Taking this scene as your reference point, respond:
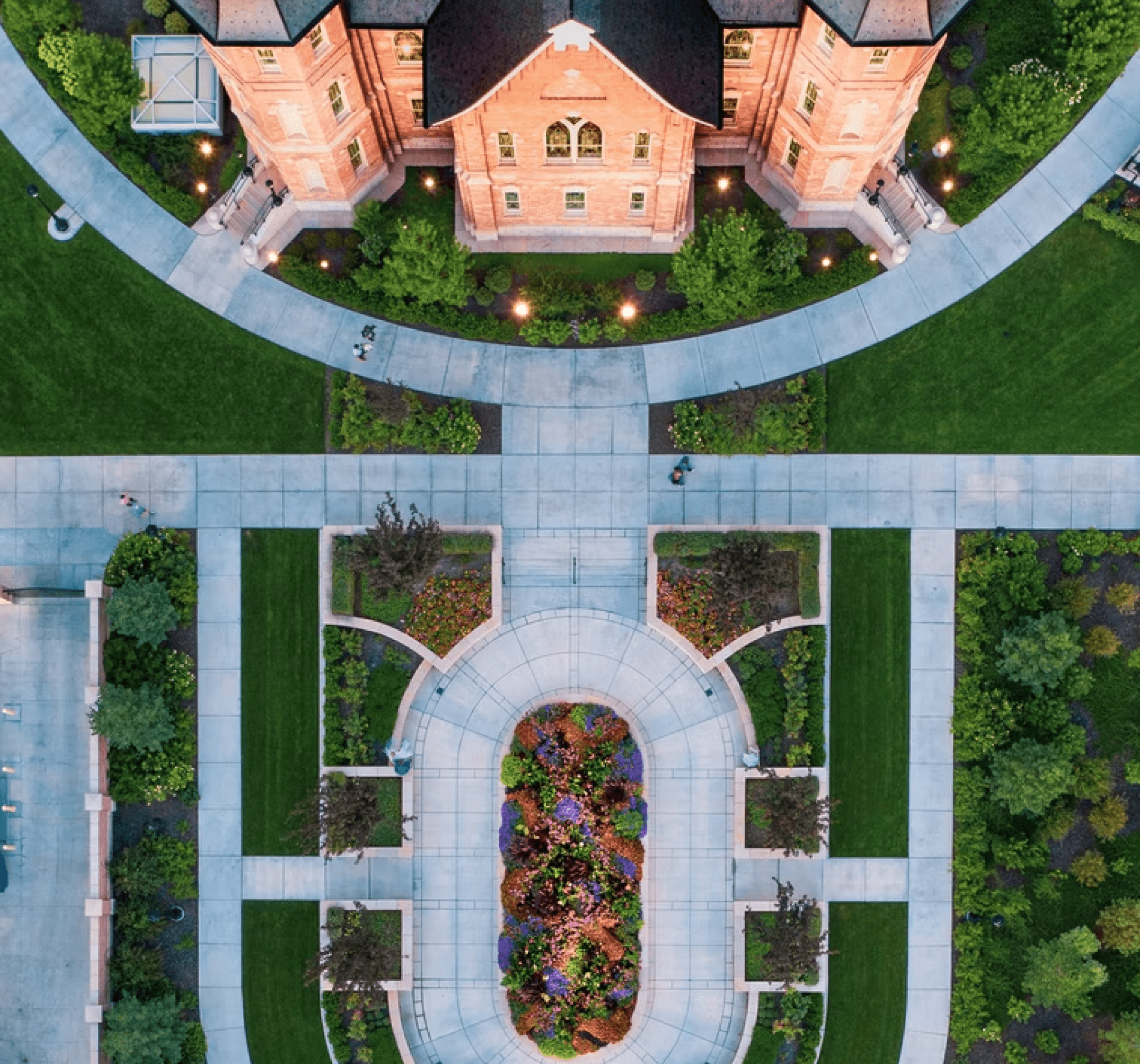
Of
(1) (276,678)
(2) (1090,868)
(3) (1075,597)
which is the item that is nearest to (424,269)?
(1) (276,678)

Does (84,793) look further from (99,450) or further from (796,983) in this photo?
(796,983)

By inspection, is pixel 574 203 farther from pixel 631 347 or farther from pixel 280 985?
pixel 280 985

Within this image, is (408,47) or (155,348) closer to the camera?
(408,47)

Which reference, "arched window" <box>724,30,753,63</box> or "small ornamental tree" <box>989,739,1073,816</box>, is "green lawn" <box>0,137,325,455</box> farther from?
"small ornamental tree" <box>989,739,1073,816</box>

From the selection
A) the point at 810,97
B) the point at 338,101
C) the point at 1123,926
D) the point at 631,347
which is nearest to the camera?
the point at 810,97


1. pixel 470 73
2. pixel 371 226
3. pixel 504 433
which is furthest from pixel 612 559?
pixel 470 73

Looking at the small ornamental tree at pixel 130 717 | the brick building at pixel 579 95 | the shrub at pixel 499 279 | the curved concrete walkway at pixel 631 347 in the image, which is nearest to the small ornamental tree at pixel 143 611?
the small ornamental tree at pixel 130 717

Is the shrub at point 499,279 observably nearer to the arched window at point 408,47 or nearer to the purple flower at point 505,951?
the arched window at point 408,47
